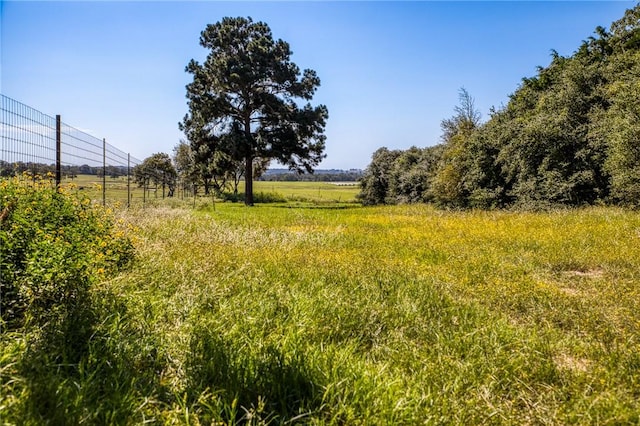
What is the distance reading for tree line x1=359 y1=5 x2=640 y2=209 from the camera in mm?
13289

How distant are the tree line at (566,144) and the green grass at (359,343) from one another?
9400mm

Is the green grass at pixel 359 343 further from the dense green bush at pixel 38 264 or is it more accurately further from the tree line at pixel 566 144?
the tree line at pixel 566 144

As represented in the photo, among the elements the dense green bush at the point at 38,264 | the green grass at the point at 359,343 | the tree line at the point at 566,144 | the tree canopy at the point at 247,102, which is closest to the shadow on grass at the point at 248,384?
the green grass at the point at 359,343

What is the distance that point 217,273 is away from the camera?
503cm

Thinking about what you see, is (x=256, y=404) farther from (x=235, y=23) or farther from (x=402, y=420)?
(x=235, y=23)

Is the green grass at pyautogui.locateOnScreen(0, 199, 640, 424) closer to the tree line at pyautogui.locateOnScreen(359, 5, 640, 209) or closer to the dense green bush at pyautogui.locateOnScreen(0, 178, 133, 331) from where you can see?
the dense green bush at pyautogui.locateOnScreen(0, 178, 133, 331)

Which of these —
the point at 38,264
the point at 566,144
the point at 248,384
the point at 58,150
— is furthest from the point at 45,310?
the point at 566,144

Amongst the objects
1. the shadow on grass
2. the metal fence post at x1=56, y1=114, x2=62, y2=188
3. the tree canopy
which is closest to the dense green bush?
the shadow on grass

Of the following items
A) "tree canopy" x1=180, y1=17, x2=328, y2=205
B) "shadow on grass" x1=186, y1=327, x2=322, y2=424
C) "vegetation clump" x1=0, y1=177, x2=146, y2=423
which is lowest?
"shadow on grass" x1=186, y1=327, x2=322, y2=424

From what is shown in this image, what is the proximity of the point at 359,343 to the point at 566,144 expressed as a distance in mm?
16545

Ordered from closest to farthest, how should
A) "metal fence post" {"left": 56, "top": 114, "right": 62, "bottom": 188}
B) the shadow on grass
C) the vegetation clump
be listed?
1. the vegetation clump
2. the shadow on grass
3. "metal fence post" {"left": 56, "top": 114, "right": 62, "bottom": 188}

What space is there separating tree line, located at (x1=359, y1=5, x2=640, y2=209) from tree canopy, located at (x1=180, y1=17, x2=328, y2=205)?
1162 centimetres

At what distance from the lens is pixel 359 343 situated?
3244 mm

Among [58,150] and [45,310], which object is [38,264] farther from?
[58,150]
